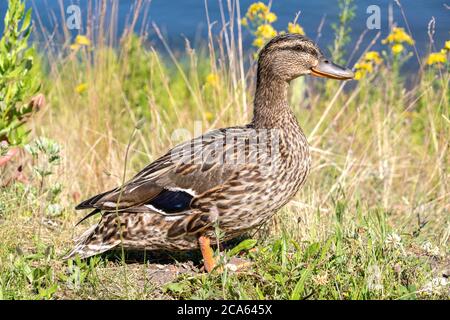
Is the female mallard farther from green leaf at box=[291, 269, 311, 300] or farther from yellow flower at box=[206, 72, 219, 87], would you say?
yellow flower at box=[206, 72, 219, 87]

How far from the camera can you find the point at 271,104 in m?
5.30

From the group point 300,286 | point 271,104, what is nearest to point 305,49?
point 271,104

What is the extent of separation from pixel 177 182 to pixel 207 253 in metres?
0.47

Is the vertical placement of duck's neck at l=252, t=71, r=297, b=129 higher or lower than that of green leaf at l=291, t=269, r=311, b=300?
higher

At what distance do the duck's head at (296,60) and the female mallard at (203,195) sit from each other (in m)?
0.50

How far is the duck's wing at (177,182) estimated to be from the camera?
480cm

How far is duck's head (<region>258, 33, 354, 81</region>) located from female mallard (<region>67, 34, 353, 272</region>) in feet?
1.65

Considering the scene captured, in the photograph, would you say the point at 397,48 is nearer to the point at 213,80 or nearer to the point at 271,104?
the point at 213,80

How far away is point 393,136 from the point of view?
7.36 meters

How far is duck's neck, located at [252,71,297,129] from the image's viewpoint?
5.24 meters

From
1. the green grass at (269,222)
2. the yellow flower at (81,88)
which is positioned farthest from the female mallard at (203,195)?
the yellow flower at (81,88)

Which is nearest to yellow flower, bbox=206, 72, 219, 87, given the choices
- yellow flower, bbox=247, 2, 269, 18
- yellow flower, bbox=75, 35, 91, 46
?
yellow flower, bbox=247, 2, 269, 18
